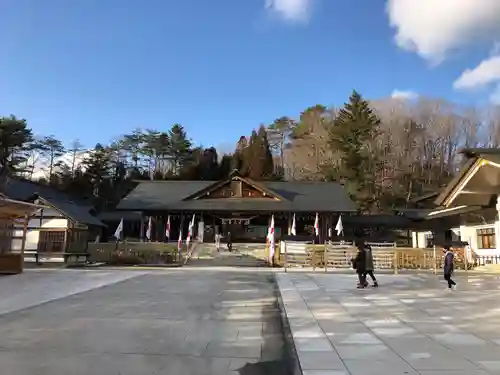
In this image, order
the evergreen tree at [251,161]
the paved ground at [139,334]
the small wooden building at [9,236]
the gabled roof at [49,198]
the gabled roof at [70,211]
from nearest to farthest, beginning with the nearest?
the paved ground at [139,334] < the small wooden building at [9,236] < the gabled roof at [70,211] < the gabled roof at [49,198] < the evergreen tree at [251,161]

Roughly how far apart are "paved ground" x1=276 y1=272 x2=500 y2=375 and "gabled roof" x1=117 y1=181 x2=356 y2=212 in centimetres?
2055

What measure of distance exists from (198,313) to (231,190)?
25.8 meters

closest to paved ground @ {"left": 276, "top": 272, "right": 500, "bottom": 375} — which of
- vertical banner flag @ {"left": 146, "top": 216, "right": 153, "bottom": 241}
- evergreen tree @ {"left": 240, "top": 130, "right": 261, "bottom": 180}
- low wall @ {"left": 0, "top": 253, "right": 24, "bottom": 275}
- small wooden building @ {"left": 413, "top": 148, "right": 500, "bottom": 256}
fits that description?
small wooden building @ {"left": 413, "top": 148, "right": 500, "bottom": 256}

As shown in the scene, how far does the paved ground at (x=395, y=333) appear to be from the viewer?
4059 millimetres

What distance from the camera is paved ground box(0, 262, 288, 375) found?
4.21 metres

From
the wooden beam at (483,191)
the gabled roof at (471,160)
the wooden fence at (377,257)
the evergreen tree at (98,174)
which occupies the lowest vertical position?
the wooden fence at (377,257)

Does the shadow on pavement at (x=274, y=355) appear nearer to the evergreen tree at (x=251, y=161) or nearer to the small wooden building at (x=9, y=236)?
the small wooden building at (x=9, y=236)

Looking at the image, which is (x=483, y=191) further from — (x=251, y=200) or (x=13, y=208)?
(x=13, y=208)

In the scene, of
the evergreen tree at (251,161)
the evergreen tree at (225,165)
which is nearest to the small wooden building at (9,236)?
the evergreen tree at (251,161)

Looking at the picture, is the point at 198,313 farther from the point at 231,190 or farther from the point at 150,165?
the point at 150,165

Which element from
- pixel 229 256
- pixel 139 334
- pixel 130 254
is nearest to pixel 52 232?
pixel 130 254

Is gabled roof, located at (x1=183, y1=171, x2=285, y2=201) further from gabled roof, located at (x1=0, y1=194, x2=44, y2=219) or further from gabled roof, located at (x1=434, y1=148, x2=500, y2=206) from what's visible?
gabled roof, located at (x1=0, y1=194, x2=44, y2=219)

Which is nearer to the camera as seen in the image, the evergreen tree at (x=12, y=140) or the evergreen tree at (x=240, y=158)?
the evergreen tree at (x=12, y=140)

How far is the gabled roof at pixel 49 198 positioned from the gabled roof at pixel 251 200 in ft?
9.11
